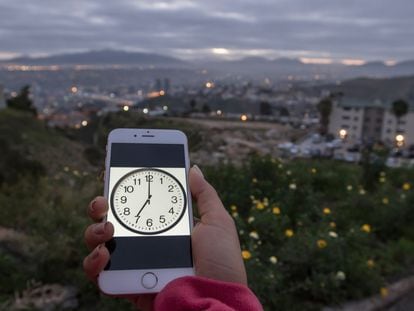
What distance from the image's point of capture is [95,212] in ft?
5.07

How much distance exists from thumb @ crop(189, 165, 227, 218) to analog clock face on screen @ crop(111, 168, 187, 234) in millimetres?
56

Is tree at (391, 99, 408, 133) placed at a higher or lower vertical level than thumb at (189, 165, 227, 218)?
lower

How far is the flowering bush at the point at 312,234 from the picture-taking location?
2.95 meters

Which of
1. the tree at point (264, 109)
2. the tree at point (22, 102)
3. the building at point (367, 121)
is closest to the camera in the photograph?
the tree at point (22, 102)

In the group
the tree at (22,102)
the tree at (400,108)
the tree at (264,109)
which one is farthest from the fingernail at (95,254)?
the tree at (264,109)

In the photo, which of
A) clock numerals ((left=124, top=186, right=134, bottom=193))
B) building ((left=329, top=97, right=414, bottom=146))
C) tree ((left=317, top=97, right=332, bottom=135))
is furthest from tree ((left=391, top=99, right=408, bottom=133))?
clock numerals ((left=124, top=186, right=134, bottom=193))

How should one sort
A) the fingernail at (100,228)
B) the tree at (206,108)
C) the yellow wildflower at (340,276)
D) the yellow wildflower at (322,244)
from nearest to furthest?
the fingernail at (100,228)
the yellow wildflower at (340,276)
the yellow wildflower at (322,244)
the tree at (206,108)

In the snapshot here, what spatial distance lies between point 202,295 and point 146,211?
46 centimetres

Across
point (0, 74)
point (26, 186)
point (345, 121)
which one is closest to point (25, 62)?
point (0, 74)

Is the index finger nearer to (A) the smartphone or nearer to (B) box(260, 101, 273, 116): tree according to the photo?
(A) the smartphone

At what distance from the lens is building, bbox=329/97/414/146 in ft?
144

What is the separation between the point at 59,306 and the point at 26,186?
3.11 m

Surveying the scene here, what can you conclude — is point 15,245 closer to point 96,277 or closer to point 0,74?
point 96,277

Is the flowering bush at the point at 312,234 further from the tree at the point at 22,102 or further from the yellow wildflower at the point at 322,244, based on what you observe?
the tree at the point at 22,102
